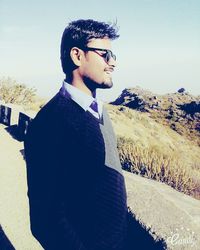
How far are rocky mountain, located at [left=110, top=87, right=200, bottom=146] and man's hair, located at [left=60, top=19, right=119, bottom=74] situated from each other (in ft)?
81.1


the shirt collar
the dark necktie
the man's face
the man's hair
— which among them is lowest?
the dark necktie

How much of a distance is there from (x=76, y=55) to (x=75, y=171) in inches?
30.9

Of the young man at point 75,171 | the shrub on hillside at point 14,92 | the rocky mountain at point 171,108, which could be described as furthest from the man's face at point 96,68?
the rocky mountain at point 171,108

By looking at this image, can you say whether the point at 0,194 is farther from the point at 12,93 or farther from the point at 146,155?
the point at 12,93

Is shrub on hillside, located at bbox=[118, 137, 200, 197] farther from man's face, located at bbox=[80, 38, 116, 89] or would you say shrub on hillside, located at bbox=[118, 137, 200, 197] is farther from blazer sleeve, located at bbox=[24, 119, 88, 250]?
blazer sleeve, located at bbox=[24, 119, 88, 250]

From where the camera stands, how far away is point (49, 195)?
1726 mm

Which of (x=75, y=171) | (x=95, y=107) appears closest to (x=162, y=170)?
(x=95, y=107)

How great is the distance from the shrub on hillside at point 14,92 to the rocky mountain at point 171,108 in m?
12.6

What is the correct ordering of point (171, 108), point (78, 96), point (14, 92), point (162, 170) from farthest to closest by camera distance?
point (171, 108), point (14, 92), point (162, 170), point (78, 96)

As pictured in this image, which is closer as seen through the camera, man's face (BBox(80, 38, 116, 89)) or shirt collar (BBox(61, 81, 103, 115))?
shirt collar (BBox(61, 81, 103, 115))

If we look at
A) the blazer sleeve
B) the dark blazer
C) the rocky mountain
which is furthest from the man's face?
the rocky mountain

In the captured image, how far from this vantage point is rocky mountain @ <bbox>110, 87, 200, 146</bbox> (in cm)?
2798

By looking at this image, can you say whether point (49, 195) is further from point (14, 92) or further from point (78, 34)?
point (14, 92)

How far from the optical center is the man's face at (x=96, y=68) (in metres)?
2.18
